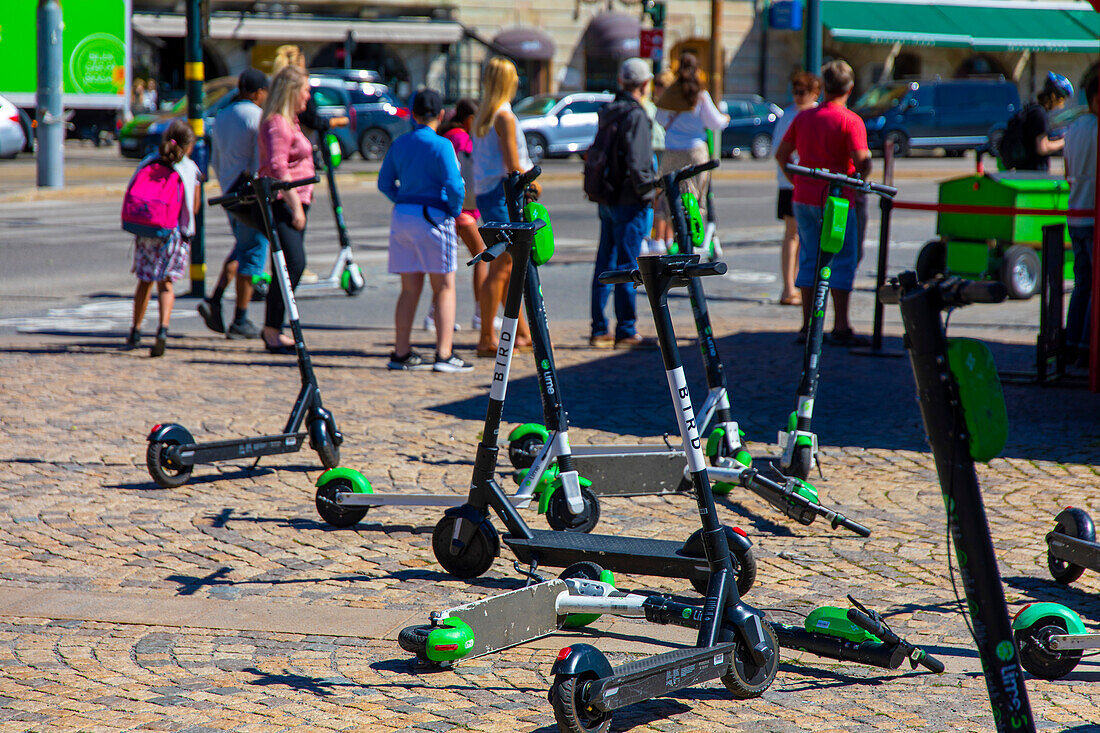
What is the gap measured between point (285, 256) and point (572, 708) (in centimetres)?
615

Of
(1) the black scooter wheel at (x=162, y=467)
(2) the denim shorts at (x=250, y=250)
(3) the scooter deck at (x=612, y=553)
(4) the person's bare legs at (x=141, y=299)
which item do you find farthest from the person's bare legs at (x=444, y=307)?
(3) the scooter deck at (x=612, y=553)

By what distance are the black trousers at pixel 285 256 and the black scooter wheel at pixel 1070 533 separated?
555 cm

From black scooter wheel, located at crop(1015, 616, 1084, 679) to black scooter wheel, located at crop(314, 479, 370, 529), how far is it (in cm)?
266

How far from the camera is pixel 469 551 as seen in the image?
4.59m

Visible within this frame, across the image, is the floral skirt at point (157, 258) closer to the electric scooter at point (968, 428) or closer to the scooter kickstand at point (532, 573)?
the scooter kickstand at point (532, 573)

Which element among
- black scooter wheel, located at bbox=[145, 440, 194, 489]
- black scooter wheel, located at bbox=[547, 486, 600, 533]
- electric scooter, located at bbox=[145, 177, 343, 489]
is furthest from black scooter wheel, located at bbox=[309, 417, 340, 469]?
black scooter wheel, located at bbox=[547, 486, 600, 533]

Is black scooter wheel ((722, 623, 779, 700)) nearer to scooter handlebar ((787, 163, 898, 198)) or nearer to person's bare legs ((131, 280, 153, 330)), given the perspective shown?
scooter handlebar ((787, 163, 898, 198))

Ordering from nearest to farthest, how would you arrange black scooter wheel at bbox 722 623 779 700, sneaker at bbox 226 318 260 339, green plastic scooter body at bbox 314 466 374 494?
1. black scooter wheel at bbox 722 623 779 700
2. green plastic scooter body at bbox 314 466 374 494
3. sneaker at bbox 226 318 260 339

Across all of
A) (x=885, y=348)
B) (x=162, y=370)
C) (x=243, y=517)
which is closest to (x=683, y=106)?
(x=885, y=348)

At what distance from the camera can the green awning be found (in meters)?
42.2

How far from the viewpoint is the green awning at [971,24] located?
42156 mm

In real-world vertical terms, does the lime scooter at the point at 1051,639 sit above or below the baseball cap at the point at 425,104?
below

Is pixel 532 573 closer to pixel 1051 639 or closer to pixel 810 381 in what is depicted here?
pixel 1051 639

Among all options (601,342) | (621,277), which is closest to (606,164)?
(601,342)
